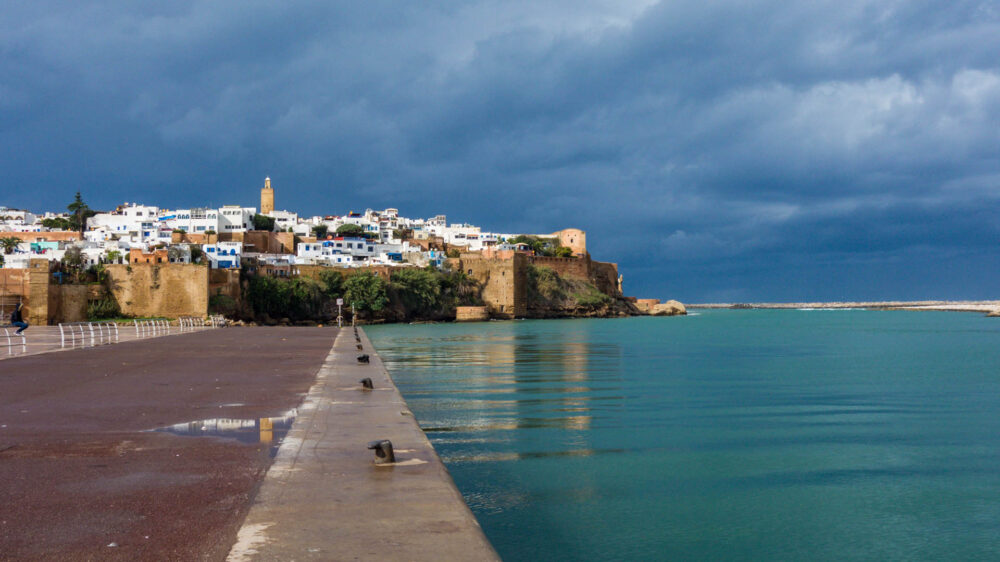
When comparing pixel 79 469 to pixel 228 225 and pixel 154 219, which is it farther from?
pixel 154 219

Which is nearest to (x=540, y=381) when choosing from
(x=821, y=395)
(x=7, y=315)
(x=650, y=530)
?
(x=821, y=395)

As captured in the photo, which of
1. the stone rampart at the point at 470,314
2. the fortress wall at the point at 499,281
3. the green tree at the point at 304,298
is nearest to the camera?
the green tree at the point at 304,298

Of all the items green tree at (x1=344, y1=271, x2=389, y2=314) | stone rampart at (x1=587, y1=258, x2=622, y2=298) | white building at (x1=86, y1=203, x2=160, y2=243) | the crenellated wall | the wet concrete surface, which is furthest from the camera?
stone rampart at (x1=587, y1=258, x2=622, y2=298)

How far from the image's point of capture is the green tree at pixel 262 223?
8691 centimetres

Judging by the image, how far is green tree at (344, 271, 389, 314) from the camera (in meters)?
63.6

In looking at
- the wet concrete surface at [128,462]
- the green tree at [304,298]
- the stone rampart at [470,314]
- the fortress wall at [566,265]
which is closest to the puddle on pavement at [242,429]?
the wet concrete surface at [128,462]

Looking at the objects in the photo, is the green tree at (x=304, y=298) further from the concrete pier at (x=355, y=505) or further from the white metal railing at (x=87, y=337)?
the concrete pier at (x=355, y=505)

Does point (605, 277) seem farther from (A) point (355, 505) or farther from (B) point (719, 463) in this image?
(A) point (355, 505)

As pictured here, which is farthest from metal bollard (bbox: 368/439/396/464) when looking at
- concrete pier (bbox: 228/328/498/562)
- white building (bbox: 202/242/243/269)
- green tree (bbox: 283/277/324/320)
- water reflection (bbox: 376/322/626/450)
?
white building (bbox: 202/242/243/269)

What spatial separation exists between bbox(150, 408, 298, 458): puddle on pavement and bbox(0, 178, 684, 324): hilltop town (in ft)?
138

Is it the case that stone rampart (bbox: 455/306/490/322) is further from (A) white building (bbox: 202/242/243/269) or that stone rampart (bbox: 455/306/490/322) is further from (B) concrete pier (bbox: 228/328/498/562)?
(B) concrete pier (bbox: 228/328/498/562)

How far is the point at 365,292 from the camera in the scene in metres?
64.2

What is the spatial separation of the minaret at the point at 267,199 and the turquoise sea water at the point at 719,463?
89.9 m

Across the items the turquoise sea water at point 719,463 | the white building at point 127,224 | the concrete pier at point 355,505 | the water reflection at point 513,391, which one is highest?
the white building at point 127,224
